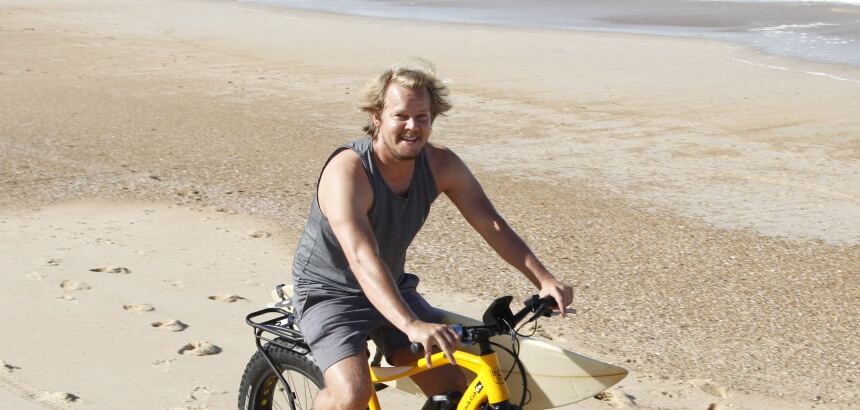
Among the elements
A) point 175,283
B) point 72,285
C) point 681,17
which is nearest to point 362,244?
point 175,283

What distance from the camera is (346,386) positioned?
338 centimetres

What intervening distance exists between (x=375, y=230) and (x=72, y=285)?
10.1 ft

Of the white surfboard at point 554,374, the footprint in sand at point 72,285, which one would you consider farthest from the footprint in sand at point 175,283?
the white surfboard at point 554,374

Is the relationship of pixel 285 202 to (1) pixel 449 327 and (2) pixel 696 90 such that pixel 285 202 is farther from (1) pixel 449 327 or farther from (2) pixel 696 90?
(2) pixel 696 90

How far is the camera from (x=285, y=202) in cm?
804

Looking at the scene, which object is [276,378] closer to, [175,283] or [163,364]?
[163,364]

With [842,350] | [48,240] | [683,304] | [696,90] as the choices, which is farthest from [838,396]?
[696,90]

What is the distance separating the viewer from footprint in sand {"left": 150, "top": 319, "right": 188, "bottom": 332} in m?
5.45

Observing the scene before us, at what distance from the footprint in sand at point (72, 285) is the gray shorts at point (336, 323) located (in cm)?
273

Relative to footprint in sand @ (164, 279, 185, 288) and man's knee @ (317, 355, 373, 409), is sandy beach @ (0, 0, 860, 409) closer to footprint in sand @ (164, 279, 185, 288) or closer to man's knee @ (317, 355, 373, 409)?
footprint in sand @ (164, 279, 185, 288)

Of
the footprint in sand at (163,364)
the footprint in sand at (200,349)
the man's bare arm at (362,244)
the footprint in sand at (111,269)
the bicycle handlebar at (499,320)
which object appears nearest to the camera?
the man's bare arm at (362,244)

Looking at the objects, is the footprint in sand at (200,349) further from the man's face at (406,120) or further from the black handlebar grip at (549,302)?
the black handlebar grip at (549,302)

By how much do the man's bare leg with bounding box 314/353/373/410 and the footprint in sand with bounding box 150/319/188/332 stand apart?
2174 millimetres

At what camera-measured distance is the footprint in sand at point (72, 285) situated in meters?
5.98
